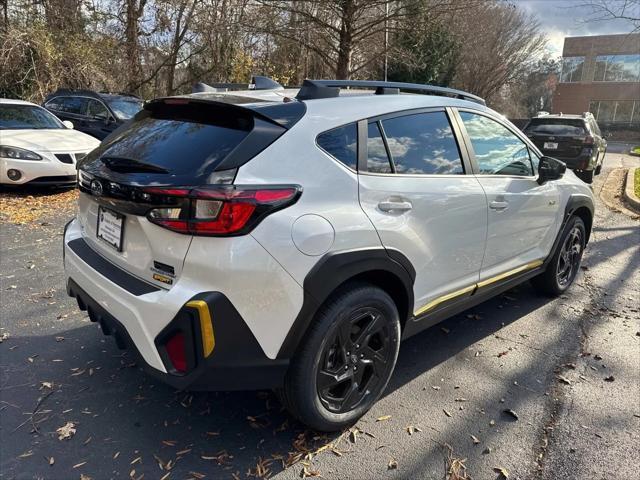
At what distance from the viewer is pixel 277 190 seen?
7.09ft

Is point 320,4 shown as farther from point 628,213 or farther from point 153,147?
point 153,147

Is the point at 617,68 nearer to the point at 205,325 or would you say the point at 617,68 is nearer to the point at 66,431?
the point at 205,325

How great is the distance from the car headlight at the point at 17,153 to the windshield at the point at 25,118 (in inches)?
38.5

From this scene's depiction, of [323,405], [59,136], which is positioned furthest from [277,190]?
[59,136]

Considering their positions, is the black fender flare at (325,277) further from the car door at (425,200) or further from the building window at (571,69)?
the building window at (571,69)

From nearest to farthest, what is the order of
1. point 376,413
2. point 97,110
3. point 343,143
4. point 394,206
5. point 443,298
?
point 343,143 < point 394,206 < point 376,413 < point 443,298 < point 97,110

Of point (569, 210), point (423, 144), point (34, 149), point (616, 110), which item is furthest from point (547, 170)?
point (616, 110)

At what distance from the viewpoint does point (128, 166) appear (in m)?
2.38

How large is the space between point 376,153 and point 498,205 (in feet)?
4.03

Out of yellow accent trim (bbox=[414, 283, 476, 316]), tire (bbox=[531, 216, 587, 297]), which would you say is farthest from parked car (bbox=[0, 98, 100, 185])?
tire (bbox=[531, 216, 587, 297])

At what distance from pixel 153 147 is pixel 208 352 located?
1.07 metres

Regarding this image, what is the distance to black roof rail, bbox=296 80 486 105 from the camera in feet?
8.52

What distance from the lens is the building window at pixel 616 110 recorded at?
45900mm

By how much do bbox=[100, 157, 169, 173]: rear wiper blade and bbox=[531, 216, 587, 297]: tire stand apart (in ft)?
11.7
